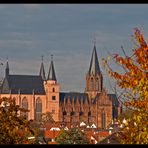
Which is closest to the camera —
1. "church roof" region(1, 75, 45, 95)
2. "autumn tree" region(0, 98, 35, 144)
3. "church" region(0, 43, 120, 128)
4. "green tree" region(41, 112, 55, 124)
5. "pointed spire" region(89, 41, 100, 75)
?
"autumn tree" region(0, 98, 35, 144)

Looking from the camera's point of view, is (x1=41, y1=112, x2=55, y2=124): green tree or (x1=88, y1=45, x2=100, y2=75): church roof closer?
(x1=41, y1=112, x2=55, y2=124): green tree

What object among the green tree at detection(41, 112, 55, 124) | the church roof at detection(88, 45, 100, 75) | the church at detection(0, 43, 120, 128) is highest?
the church roof at detection(88, 45, 100, 75)

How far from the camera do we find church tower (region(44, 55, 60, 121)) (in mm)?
91562

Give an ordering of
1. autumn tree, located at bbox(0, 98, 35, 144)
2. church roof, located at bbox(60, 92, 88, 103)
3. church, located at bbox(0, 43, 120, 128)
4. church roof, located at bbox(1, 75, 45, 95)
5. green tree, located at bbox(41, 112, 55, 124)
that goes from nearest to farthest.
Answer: autumn tree, located at bbox(0, 98, 35, 144) < green tree, located at bbox(41, 112, 55, 124) < church roof, located at bbox(1, 75, 45, 95) < church, located at bbox(0, 43, 120, 128) < church roof, located at bbox(60, 92, 88, 103)

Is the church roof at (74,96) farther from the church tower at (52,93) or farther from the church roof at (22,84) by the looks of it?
the church roof at (22,84)

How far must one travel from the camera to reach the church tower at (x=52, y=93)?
91562 mm

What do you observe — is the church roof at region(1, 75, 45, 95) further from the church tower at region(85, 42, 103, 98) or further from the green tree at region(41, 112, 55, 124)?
the church tower at region(85, 42, 103, 98)

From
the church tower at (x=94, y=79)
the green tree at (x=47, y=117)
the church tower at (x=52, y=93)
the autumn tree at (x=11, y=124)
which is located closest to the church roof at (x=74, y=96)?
the church tower at (x=94, y=79)

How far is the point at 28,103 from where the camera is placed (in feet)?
298

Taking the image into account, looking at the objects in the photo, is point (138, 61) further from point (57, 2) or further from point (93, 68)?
point (93, 68)

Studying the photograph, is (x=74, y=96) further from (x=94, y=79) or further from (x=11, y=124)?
→ (x=11, y=124)

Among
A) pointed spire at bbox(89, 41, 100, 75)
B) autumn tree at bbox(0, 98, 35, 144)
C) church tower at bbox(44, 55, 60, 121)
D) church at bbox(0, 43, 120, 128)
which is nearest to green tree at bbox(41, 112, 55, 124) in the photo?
church at bbox(0, 43, 120, 128)

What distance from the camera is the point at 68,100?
3647 inches

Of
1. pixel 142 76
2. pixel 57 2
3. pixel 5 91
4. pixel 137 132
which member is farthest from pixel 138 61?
pixel 5 91
